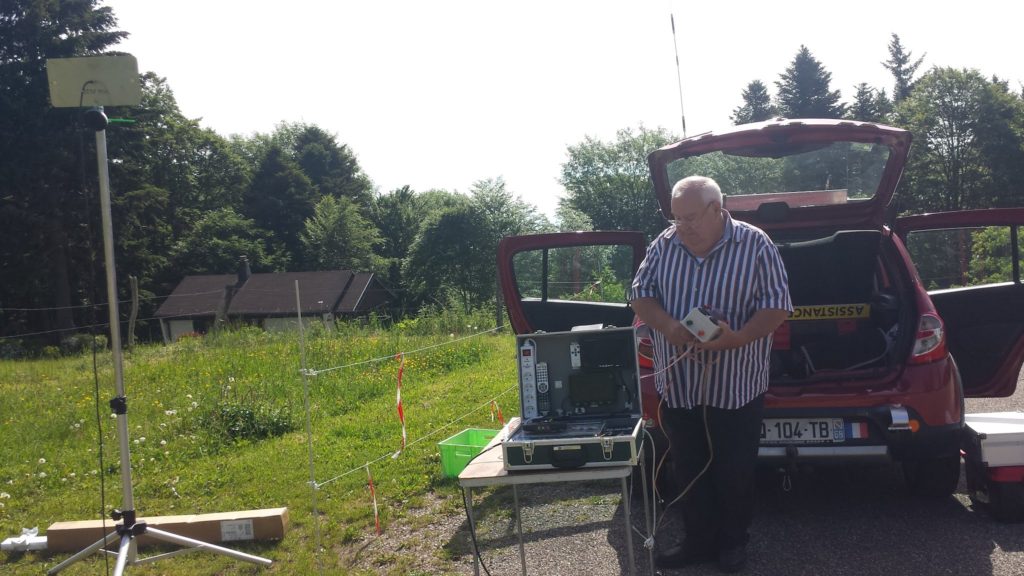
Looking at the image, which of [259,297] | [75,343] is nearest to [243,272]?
[259,297]

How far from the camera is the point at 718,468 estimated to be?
3.99m

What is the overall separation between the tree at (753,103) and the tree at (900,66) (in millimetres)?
10349

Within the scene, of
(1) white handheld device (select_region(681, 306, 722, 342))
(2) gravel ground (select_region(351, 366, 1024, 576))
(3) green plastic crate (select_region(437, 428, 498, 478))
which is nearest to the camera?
(1) white handheld device (select_region(681, 306, 722, 342))

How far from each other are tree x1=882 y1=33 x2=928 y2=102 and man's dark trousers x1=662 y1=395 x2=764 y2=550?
222 ft

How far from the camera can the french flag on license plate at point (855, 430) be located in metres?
4.55

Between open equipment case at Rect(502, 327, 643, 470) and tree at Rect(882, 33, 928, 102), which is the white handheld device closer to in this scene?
open equipment case at Rect(502, 327, 643, 470)

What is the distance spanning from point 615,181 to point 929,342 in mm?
59141

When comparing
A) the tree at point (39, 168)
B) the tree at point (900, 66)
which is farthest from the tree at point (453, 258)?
the tree at point (900, 66)

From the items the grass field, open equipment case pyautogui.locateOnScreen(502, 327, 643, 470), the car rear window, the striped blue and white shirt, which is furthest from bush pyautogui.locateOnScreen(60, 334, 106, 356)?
the striped blue and white shirt

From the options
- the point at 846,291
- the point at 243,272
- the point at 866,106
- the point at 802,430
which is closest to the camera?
the point at 802,430

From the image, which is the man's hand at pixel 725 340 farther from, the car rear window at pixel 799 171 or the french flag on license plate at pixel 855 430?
the car rear window at pixel 799 171

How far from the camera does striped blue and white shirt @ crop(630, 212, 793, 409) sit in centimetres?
382

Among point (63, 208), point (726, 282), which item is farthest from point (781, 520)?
point (63, 208)

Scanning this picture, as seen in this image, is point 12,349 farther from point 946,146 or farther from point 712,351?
point 946,146
